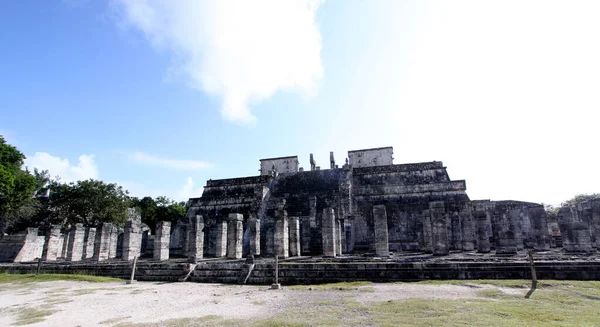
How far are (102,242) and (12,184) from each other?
391 inches

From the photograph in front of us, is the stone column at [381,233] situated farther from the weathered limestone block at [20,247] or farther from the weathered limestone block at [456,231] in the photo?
the weathered limestone block at [20,247]

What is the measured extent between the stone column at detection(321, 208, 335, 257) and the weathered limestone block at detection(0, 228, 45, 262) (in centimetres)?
1724

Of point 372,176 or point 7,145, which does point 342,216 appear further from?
point 7,145

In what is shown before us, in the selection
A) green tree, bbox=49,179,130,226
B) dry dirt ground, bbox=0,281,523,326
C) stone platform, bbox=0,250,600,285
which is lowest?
dry dirt ground, bbox=0,281,523,326

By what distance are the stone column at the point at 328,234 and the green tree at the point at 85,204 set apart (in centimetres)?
2048

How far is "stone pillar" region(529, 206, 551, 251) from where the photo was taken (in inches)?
614

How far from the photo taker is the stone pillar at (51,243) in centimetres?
1847

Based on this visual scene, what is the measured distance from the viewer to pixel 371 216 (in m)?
21.7

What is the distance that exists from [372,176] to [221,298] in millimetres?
20796

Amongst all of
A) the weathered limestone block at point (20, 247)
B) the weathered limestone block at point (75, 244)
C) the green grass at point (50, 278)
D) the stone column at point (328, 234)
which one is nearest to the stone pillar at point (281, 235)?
the stone column at point (328, 234)

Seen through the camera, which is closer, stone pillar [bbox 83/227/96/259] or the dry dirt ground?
the dry dirt ground

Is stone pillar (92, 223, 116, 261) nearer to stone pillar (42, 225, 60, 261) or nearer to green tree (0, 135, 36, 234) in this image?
stone pillar (42, 225, 60, 261)

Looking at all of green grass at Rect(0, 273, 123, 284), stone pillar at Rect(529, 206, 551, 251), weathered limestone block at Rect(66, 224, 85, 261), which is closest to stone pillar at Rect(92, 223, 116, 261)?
weathered limestone block at Rect(66, 224, 85, 261)

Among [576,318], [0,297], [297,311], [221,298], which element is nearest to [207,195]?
[0,297]
